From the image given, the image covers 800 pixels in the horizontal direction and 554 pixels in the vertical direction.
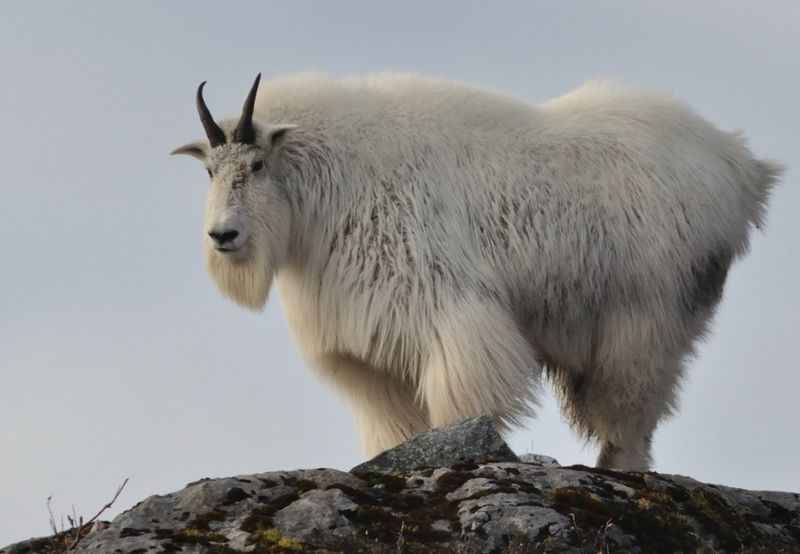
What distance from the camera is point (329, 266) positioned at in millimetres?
10508

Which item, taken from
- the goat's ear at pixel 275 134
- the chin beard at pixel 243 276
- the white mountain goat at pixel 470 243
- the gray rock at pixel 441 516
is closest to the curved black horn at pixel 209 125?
the white mountain goat at pixel 470 243

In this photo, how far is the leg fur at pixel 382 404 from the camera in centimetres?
1089

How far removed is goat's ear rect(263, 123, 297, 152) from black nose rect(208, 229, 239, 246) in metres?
0.70

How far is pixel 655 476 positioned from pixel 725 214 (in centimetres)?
462

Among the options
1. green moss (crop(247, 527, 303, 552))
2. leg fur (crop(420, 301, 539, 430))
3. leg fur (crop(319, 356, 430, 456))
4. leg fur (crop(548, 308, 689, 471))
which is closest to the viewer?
green moss (crop(247, 527, 303, 552))

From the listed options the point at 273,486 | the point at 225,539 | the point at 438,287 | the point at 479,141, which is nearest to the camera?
the point at 225,539

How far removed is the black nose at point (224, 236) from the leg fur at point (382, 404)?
50.4 inches

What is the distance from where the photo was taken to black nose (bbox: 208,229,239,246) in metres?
10.2

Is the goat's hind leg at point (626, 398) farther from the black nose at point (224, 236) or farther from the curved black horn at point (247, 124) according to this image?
the curved black horn at point (247, 124)

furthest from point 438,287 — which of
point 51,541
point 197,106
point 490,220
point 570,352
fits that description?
point 51,541

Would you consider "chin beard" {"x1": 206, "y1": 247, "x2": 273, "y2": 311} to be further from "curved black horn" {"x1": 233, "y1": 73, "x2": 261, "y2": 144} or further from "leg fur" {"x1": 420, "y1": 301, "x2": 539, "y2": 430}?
"leg fur" {"x1": 420, "y1": 301, "x2": 539, "y2": 430}

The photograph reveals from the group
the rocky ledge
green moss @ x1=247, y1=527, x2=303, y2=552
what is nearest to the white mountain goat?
the rocky ledge

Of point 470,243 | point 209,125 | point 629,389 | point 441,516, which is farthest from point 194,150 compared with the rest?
point 441,516

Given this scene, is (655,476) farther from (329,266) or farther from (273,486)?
(329,266)
